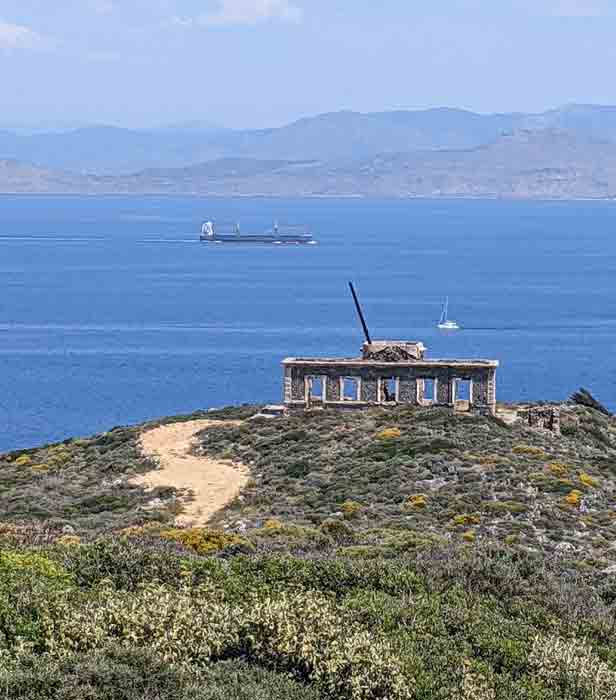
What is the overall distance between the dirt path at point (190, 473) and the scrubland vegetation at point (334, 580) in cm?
52

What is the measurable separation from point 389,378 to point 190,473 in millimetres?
8445

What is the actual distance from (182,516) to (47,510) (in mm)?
3223

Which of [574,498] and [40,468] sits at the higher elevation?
[574,498]

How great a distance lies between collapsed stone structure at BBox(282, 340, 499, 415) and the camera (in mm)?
46469

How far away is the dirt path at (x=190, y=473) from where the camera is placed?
125ft

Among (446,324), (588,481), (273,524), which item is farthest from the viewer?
(446,324)

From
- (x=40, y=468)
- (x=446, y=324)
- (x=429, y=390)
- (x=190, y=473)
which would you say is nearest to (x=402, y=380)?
(x=429, y=390)

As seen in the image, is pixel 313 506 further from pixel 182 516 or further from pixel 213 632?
pixel 213 632

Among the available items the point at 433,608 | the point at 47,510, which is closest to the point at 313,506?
the point at 47,510

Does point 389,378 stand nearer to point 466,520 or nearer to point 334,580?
point 466,520

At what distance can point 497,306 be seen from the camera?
138875 millimetres

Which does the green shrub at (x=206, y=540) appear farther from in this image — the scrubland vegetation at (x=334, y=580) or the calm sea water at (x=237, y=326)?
the calm sea water at (x=237, y=326)

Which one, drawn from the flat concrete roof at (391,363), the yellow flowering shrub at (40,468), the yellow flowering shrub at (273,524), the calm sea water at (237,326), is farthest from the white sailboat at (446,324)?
the yellow flowering shrub at (273,524)

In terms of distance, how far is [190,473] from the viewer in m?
41.6
